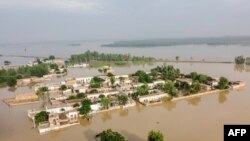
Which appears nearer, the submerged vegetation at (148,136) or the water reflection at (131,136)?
the submerged vegetation at (148,136)

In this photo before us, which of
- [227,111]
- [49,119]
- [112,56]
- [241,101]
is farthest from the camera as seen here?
[112,56]

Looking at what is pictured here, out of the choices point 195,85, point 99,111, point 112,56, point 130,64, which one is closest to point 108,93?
point 99,111

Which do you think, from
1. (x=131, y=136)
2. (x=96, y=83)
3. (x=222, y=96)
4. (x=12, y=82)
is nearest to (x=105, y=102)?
(x=131, y=136)

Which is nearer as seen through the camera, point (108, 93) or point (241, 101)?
point (241, 101)

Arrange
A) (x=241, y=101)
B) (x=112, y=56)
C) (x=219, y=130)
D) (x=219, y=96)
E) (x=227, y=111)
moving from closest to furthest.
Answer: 1. (x=219, y=130)
2. (x=227, y=111)
3. (x=241, y=101)
4. (x=219, y=96)
5. (x=112, y=56)

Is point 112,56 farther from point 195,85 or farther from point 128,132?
point 128,132

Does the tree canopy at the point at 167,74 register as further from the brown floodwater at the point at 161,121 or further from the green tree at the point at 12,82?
the green tree at the point at 12,82

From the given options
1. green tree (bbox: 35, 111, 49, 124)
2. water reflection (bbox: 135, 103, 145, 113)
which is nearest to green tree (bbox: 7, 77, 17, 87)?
green tree (bbox: 35, 111, 49, 124)

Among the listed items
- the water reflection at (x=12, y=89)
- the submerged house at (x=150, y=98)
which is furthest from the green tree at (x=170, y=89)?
the water reflection at (x=12, y=89)

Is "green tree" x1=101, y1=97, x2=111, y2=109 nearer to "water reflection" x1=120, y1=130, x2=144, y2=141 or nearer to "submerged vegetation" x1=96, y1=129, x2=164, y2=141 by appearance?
"water reflection" x1=120, y1=130, x2=144, y2=141
